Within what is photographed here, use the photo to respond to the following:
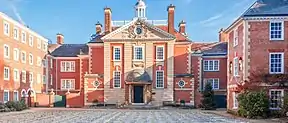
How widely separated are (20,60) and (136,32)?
46.3 ft

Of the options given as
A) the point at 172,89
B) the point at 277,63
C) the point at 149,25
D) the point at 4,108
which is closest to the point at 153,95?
the point at 172,89

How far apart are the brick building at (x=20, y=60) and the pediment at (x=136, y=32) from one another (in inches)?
364

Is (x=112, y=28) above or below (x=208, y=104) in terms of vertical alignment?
above

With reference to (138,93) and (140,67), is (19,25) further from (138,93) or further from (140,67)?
(138,93)

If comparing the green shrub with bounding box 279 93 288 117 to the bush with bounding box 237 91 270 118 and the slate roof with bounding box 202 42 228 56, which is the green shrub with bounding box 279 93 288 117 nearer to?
the bush with bounding box 237 91 270 118

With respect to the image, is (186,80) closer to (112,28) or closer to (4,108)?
(112,28)

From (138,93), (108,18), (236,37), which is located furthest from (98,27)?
(236,37)

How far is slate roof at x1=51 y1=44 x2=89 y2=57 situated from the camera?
174 ft

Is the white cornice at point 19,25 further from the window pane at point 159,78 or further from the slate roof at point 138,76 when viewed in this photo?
the window pane at point 159,78

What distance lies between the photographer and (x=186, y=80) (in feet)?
149

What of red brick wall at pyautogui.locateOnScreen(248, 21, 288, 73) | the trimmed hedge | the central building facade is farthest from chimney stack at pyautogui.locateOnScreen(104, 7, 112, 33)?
red brick wall at pyautogui.locateOnScreen(248, 21, 288, 73)

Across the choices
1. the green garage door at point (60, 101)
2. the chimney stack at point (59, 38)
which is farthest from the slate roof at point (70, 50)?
the green garage door at point (60, 101)

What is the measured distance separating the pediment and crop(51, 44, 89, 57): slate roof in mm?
7651

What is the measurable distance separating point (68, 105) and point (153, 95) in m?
10.7
